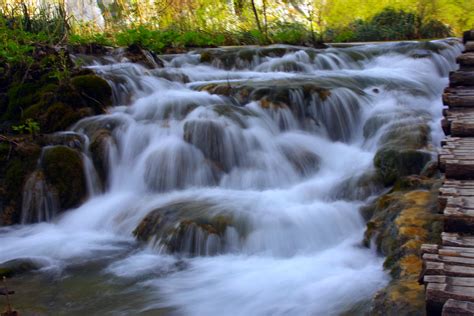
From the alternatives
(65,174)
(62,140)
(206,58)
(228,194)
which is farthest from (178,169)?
(206,58)

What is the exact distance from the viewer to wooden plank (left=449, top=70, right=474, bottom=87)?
664 centimetres

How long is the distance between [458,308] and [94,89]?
20.0ft

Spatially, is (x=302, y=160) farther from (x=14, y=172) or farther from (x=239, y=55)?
(x=239, y=55)

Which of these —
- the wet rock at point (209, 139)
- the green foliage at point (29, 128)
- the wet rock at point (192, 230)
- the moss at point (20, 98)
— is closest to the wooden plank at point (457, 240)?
the wet rock at point (192, 230)

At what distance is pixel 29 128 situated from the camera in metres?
6.03

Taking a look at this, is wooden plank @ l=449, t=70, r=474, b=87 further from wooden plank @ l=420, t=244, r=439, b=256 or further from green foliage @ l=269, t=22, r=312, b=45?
green foliage @ l=269, t=22, r=312, b=45

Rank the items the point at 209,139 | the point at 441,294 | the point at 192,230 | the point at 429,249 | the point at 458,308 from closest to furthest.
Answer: the point at 458,308
the point at 441,294
the point at 429,249
the point at 192,230
the point at 209,139

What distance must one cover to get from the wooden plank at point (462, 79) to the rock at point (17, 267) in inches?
217

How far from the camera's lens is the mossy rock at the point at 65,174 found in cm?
572

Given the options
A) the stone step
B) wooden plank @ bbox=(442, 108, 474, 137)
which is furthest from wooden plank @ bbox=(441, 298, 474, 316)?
the stone step

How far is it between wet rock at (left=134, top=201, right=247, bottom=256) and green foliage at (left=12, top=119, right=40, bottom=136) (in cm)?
209

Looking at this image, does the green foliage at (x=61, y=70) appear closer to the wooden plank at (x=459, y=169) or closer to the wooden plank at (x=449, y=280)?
the wooden plank at (x=459, y=169)

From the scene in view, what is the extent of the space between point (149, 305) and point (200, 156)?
2757 mm

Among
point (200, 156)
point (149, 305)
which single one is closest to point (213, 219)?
point (149, 305)
